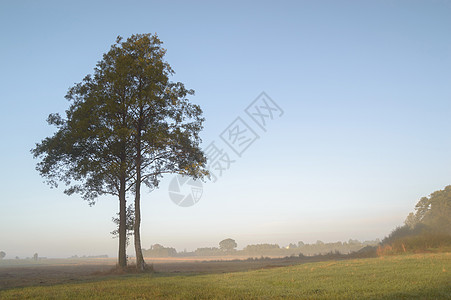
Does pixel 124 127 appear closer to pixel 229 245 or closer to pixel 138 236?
pixel 138 236

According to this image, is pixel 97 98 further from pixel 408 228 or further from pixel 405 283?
pixel 408 228

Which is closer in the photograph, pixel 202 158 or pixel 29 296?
pixel 29 296

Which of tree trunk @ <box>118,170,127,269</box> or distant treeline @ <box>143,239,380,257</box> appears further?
distant treeline @ <box>143,239,380,257</box>

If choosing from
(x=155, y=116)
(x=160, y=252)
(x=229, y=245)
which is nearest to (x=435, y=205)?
(x=155, y=116)

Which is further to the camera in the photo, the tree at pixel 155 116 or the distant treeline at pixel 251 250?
the distant treeline at pixel 251 250

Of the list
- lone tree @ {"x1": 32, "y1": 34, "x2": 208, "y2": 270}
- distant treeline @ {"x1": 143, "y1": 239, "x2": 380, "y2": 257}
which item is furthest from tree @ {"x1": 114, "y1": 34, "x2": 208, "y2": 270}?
distant treeline @ {"x1": 143, "y1": 239, "x2": 380, "y2": 257}

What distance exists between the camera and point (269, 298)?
32.4ft

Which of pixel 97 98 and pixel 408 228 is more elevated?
pixel 97 98

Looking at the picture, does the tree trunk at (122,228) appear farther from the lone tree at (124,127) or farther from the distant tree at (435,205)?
the distant tree at (435,205)

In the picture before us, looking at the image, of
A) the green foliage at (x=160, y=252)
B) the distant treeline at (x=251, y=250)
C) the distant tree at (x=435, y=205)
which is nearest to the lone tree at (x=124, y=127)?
the distant tree at (x=435, y=205)

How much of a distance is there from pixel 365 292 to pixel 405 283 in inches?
97.3

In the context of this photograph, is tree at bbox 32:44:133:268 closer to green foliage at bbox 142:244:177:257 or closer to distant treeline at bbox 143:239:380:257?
distant treeline at bbox 143:239:380:257

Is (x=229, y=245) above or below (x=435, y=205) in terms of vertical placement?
below

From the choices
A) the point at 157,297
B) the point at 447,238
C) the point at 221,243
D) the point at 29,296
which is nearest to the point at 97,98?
the point at 29,296
